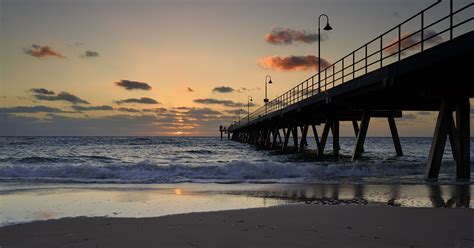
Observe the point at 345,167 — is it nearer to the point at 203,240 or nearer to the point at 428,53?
the point at 428,53

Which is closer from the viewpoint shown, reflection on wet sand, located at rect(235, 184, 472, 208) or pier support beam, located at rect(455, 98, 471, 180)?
reflection on wet sand, located at rect(235, 184, 472, 208)

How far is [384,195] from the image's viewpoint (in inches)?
402

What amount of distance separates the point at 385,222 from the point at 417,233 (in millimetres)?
792

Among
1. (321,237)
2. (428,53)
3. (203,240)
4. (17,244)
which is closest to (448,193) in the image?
(428,53)

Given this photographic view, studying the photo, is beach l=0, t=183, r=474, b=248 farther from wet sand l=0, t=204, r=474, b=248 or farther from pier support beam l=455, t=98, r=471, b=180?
pier support beam l=455, t=98, r=471, b=180

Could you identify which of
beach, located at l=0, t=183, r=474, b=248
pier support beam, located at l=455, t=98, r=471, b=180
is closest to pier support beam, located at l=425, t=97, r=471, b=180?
pier support beam, located at l=455, t=98, r=471, b=180

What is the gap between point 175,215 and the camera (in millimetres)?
7188

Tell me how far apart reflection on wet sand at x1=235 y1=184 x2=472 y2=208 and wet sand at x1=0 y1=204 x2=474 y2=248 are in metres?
1.28

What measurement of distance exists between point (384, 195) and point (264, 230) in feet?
17.2

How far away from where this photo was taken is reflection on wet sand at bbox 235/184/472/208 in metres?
8.94

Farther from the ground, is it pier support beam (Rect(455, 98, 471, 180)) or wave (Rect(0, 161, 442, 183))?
pier support beam (Rect(455, 98, 471, 180))

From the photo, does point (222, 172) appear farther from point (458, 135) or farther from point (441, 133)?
point (458, 135)

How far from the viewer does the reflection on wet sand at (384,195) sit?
8938mm

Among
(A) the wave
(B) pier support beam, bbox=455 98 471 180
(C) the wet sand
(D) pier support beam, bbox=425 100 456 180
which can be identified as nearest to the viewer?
(C) the wet sand
